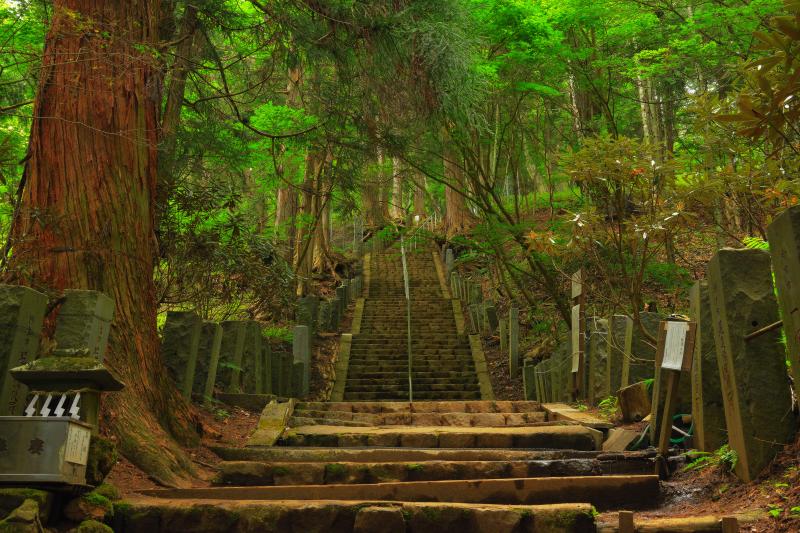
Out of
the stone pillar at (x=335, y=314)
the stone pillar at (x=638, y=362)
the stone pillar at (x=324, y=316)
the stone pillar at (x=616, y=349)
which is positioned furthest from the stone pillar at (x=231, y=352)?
the stone pillar at (x=335, y=314)

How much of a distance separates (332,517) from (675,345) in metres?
2.54

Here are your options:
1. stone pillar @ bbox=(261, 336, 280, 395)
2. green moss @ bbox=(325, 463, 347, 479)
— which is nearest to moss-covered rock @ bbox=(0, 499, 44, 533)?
green moss @ bbox=(325, 463, 347, 479)

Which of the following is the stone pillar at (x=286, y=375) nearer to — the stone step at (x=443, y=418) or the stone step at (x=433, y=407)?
the stone step at (x=433, y=407)

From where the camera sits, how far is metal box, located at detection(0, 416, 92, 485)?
3385mm

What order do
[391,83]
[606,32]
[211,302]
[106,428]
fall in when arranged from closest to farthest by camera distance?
[106,428] → [391,83] → [211,302] → [606,32]

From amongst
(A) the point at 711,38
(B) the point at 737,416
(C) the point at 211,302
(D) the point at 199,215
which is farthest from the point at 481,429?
(A) the point at 711,38

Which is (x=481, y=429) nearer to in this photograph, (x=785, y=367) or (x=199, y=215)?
(x=785, y=367)

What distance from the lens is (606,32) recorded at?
13289mm

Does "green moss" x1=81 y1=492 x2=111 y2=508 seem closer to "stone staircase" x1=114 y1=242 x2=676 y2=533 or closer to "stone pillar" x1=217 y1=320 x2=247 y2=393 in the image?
"stone staircase" x1=114 y1=242 x2=676 y2=533

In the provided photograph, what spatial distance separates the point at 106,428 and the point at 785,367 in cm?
410

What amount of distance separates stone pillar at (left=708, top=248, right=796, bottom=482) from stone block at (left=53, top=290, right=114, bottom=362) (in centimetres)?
357

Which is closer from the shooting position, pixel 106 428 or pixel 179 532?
pixel 179 532

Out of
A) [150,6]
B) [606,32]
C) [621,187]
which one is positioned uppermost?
[606,32]

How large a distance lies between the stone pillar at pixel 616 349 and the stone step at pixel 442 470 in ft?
7.04
